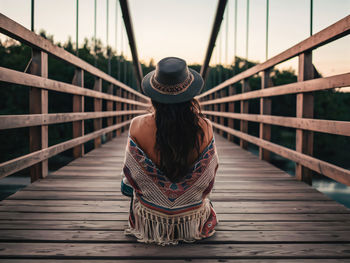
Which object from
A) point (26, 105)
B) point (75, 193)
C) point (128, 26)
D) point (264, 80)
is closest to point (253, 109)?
point (26, 105)

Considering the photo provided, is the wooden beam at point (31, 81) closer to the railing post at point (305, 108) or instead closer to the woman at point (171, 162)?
the woman at point (171, 162)

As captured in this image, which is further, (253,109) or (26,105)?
(253,109)

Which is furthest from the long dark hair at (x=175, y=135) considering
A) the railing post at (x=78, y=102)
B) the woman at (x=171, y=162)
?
the railing post at (x=78, y=102)

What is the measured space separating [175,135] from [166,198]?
308 mm

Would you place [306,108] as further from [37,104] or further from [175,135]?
[37,104]

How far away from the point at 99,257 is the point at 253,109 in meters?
27.7

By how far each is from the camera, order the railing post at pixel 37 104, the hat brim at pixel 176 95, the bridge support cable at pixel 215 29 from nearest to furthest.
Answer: the hat brim at pixel 176 95, the railing post at pixel 37 104, the bridge support cable at pixel 215 29

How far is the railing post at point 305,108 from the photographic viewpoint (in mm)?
2402

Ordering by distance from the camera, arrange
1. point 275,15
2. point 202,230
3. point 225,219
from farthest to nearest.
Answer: point 275,15, point 225,219, point 202,230

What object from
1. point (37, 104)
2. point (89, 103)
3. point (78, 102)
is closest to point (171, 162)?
point (37, 104)

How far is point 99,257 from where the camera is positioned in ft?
4.19

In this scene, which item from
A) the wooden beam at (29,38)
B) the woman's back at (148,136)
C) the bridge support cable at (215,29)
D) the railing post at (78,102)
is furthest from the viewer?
the bridge support cable at (215,29)

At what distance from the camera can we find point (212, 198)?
2105mm

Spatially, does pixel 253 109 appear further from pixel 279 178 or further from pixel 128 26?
pixel 279 178
